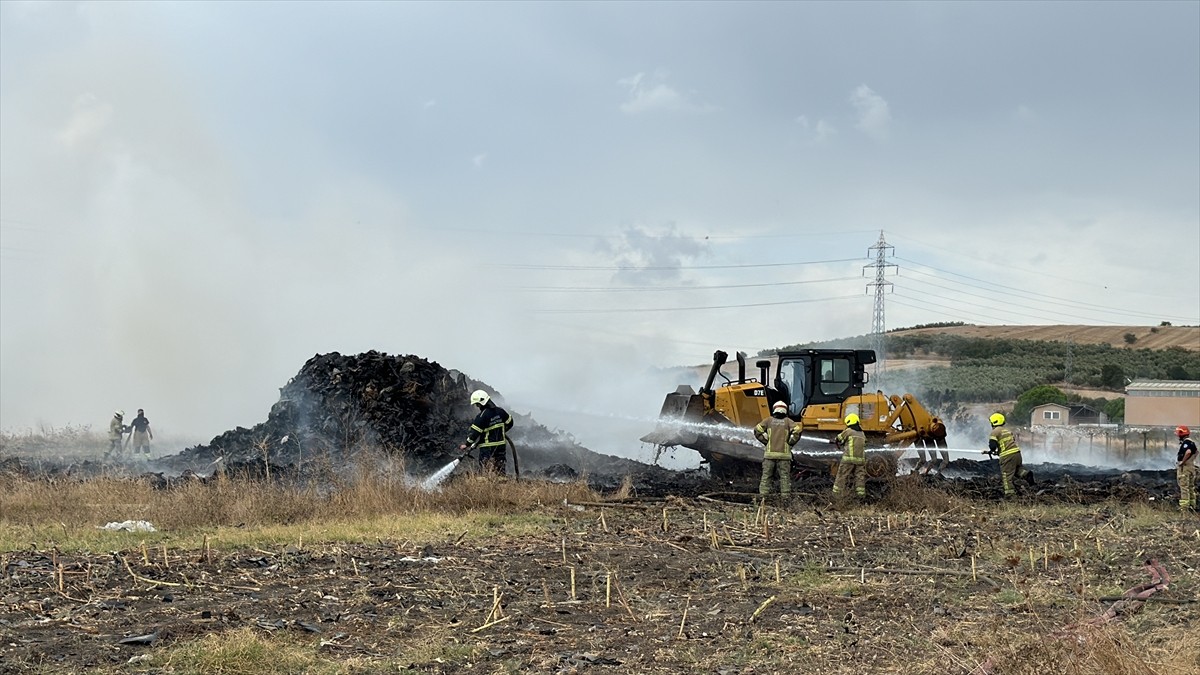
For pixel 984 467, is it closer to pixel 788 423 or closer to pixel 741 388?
pixel 741 388

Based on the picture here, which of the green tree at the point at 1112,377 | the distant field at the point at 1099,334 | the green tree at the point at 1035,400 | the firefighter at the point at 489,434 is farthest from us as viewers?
the distant field at the point at 1099,334

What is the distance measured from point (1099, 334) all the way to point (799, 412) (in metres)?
75.6

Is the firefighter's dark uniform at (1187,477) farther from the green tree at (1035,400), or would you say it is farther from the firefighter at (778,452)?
the green tree at (1035,400)

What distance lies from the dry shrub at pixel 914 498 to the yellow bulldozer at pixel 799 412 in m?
2.58

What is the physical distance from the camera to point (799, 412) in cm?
2002

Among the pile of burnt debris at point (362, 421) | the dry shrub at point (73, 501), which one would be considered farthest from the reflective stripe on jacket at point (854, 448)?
the dry shrub at point (73, 501)

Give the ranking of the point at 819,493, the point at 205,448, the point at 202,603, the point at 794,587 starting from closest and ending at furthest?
the point at 202,603, the point at 794,587, the point at 819,493, the point at 205,448

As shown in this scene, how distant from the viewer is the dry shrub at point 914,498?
52.0 feet

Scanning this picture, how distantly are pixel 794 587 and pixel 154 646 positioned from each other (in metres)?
4.89

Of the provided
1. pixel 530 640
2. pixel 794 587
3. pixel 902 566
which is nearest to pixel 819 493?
pixel 902 566

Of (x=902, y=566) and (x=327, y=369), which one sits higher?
(x=327, y=369)

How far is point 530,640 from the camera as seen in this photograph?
7750 millimetres

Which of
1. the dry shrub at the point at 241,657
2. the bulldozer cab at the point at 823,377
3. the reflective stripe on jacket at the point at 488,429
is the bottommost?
the dry shrub at the point at 241,657

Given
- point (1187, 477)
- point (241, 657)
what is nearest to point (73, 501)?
point (241, 657)
